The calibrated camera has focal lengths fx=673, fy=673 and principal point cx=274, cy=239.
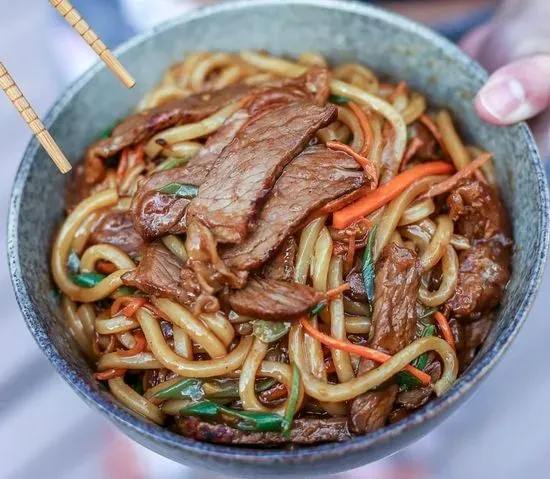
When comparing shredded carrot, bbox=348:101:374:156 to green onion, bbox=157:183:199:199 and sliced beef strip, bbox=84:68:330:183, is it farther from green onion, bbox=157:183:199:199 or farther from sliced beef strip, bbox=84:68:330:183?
green onion, bbox=157:183:199:199

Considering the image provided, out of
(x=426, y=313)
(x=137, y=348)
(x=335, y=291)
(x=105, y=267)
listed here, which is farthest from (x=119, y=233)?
(x=426, y=313)

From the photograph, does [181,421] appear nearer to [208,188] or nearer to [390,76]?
Result: [208,188]

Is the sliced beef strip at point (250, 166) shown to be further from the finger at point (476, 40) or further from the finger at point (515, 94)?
the finger at point (476, 40)

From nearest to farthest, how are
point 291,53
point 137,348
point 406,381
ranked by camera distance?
point 406,381, point 137,348, point 291,53

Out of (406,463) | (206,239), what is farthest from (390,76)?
(406,463)

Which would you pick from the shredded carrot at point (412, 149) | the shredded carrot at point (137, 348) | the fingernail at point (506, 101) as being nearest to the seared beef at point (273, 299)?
the shredded carrot at point (137, 348)

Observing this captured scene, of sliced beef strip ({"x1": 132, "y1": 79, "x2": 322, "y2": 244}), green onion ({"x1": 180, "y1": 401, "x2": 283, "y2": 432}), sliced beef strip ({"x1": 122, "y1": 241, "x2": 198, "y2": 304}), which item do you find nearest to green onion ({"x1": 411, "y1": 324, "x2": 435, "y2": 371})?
green onion ({"x1": 180, "y1": 401, "x2": 283, "y2": 432})

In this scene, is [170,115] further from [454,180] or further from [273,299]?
[454,180]
